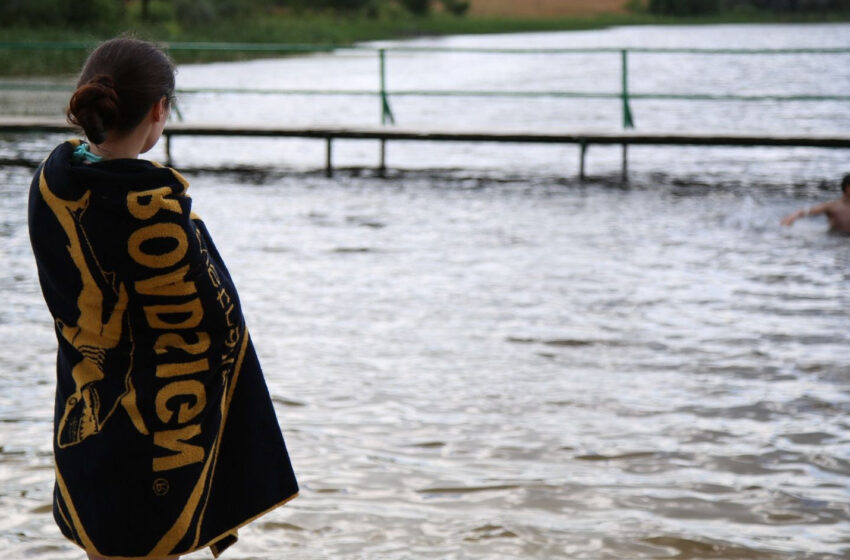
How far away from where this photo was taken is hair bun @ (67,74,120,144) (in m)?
1.95

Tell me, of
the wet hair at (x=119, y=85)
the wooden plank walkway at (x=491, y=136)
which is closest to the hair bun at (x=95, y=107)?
the wet hair at (x=119, y=85)

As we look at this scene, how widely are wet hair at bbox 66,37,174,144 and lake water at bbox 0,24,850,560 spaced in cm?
175

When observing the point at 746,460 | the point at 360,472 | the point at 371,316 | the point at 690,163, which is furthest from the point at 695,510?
the point at 690,163

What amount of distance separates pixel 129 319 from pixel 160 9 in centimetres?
6593

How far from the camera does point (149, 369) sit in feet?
6.74

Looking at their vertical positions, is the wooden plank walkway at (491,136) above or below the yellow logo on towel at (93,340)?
below

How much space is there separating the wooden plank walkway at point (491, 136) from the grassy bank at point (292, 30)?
70.6 inches

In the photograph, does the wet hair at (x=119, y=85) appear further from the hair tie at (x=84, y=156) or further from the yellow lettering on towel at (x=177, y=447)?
the yellow lettering on towel at (x=177, y=447)

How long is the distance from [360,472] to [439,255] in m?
4.07

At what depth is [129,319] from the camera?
2.05 meters

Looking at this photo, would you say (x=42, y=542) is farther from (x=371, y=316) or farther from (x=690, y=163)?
(x=690, y=163)

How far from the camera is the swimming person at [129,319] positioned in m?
2.00

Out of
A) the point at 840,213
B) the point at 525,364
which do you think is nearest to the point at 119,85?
the point at 525,364

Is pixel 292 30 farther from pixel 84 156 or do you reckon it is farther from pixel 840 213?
pixel 84 156
